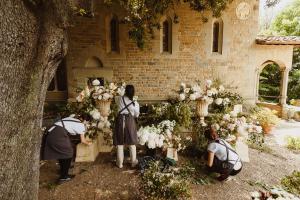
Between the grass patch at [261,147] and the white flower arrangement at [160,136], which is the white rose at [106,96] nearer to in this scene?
the white flower arrangement at [160,136]

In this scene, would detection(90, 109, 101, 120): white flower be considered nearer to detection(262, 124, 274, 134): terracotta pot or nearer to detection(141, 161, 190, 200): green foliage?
detection(141, 161, 190, 200): green foliage

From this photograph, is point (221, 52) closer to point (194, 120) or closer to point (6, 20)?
point (194, 120)

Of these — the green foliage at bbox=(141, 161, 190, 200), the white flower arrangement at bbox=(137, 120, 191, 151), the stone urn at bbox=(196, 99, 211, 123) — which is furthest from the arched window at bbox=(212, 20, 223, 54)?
the green foliage at bbox=(141, 161, 190, 200)

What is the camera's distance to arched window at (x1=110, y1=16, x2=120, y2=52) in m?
10.0

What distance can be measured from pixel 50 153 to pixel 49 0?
9.15 ft

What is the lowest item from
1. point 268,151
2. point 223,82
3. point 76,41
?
point 268,151

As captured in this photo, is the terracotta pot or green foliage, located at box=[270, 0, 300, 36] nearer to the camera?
the terracotta pot

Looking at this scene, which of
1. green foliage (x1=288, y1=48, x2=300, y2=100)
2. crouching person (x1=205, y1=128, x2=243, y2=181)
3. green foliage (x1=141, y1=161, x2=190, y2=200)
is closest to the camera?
green foliage (x1=141, y1=161, x2=190, y2=200)

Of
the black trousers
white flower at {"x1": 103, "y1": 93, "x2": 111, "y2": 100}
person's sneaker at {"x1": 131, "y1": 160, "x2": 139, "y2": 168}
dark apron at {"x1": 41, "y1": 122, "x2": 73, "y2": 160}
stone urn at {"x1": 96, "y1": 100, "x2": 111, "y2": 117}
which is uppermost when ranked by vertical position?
white flower at {"x1": 103, "y1": 93, "x2": 111, "y2": 100}

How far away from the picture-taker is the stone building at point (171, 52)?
9859 millimetres

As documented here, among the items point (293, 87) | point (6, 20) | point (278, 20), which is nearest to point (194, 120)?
point (6, 20)

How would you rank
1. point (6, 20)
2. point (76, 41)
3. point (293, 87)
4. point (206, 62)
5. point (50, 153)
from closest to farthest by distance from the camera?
1. point (6, 20)
2. point (50, 153)
3. point (76, 41)
4. point (206, 62)
5. point (293, 87)

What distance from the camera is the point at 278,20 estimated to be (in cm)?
1852

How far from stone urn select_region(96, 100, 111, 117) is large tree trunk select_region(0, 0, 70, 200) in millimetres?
2877
